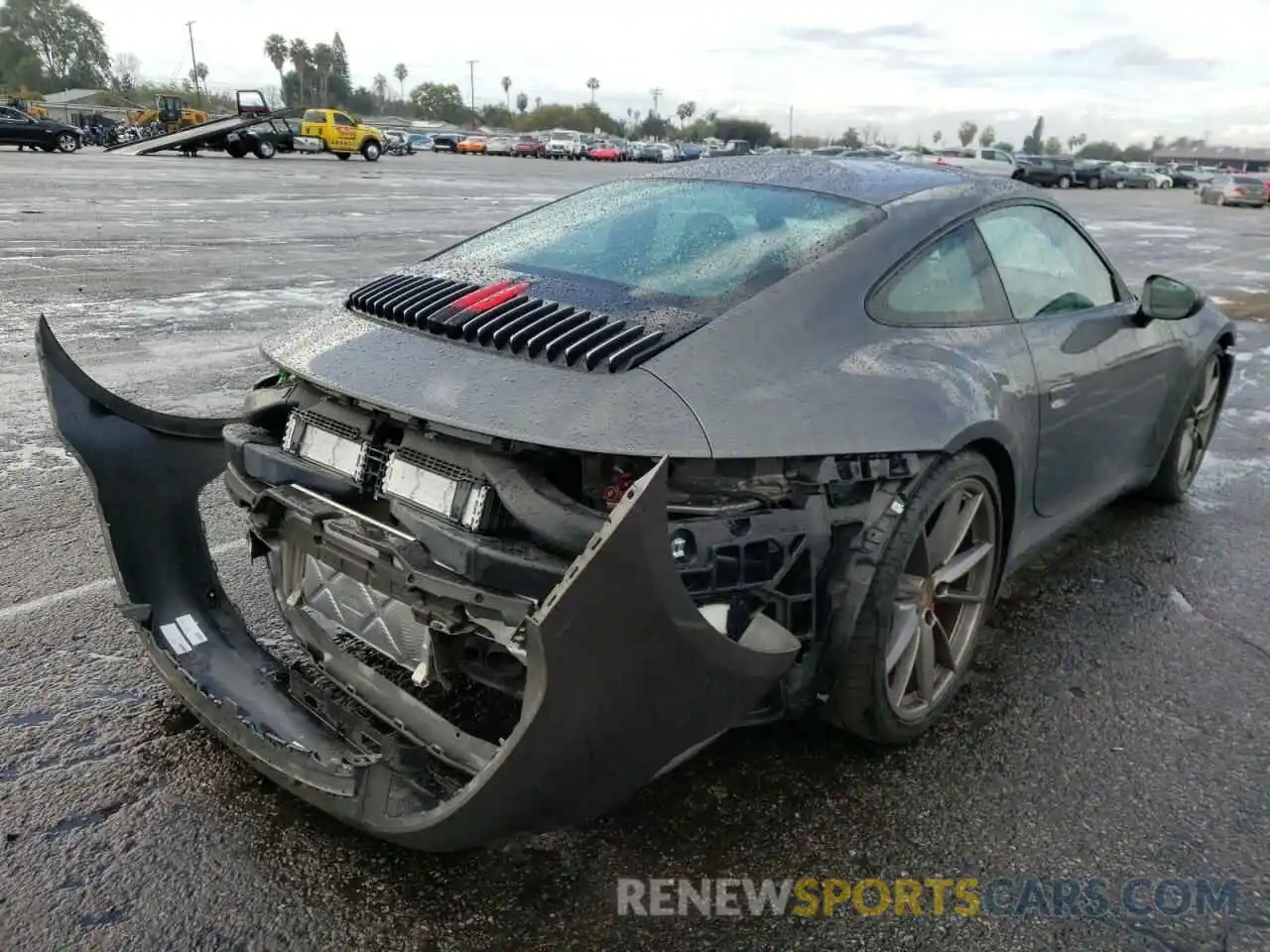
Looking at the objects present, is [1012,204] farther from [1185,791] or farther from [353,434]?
[353,434]

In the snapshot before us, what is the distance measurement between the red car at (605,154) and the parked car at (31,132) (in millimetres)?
34435

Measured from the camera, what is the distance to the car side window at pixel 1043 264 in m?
3.34

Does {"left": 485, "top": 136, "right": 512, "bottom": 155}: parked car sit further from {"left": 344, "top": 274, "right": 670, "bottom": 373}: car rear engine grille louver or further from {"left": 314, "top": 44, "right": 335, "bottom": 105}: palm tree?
{"left": 344, "top": 274, "right": 670, "bottom": 373}: car rear engine grille louver

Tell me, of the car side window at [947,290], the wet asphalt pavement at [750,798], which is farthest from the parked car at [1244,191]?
the car side window at [947,290]

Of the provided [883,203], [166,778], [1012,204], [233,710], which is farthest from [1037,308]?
[166,778]

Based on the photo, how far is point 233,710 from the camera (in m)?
2.50

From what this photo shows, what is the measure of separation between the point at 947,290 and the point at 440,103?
144642 mm

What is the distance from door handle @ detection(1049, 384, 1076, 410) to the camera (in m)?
3.28

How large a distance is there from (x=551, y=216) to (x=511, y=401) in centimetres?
154

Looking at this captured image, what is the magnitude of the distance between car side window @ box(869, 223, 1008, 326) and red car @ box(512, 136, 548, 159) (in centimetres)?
6573

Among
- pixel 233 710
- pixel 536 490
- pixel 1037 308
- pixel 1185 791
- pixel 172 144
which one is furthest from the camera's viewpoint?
pixel 172 144

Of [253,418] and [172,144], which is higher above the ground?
[253,418]

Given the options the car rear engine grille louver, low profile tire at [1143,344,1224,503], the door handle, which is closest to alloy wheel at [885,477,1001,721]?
the door handle

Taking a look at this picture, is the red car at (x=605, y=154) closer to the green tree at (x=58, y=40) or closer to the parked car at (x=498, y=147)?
the parked car at (x=498, y=147)
